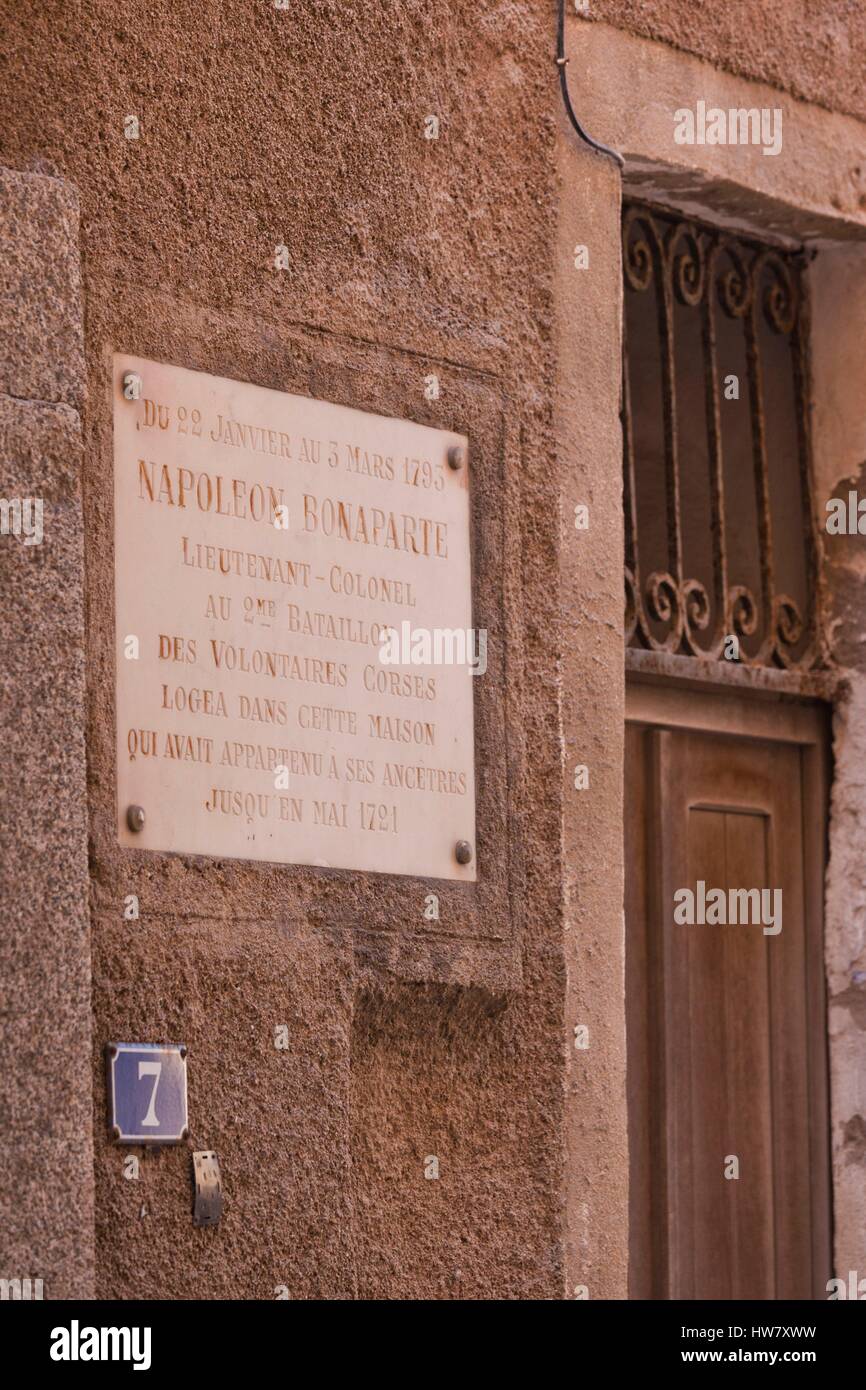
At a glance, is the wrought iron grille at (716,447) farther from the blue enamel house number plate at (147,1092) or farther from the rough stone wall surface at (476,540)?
the blue enamel house number plate at (147,1092)

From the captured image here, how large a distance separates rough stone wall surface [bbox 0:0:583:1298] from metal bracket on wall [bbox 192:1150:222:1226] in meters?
0.02

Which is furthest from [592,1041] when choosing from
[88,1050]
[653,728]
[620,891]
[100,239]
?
[100,239]

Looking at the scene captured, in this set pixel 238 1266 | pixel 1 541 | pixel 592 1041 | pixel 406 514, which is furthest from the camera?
pixel 592 1041

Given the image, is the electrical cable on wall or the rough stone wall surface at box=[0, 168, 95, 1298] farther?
the electrical cable on wall

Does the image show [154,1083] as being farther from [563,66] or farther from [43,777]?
[563,66]

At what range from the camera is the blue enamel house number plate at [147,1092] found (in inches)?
143

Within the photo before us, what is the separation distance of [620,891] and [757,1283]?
44.1 inches

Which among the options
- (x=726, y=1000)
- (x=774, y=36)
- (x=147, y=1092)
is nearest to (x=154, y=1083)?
(x=147, y=1092)

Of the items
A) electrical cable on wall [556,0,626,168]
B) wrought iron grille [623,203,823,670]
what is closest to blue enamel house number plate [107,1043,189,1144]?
wrought iron grille [623,203,823,670]

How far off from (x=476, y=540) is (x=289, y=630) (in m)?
0.51

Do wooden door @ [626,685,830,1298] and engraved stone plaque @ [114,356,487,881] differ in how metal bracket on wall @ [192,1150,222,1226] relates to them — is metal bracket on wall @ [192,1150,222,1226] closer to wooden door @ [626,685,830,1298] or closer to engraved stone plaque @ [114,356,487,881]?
engraved stone plaque @ [114,356,487,881]

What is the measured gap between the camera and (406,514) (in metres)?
4.21

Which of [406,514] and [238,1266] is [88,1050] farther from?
[406,514]

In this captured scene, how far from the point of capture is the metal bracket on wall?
3684 mm
